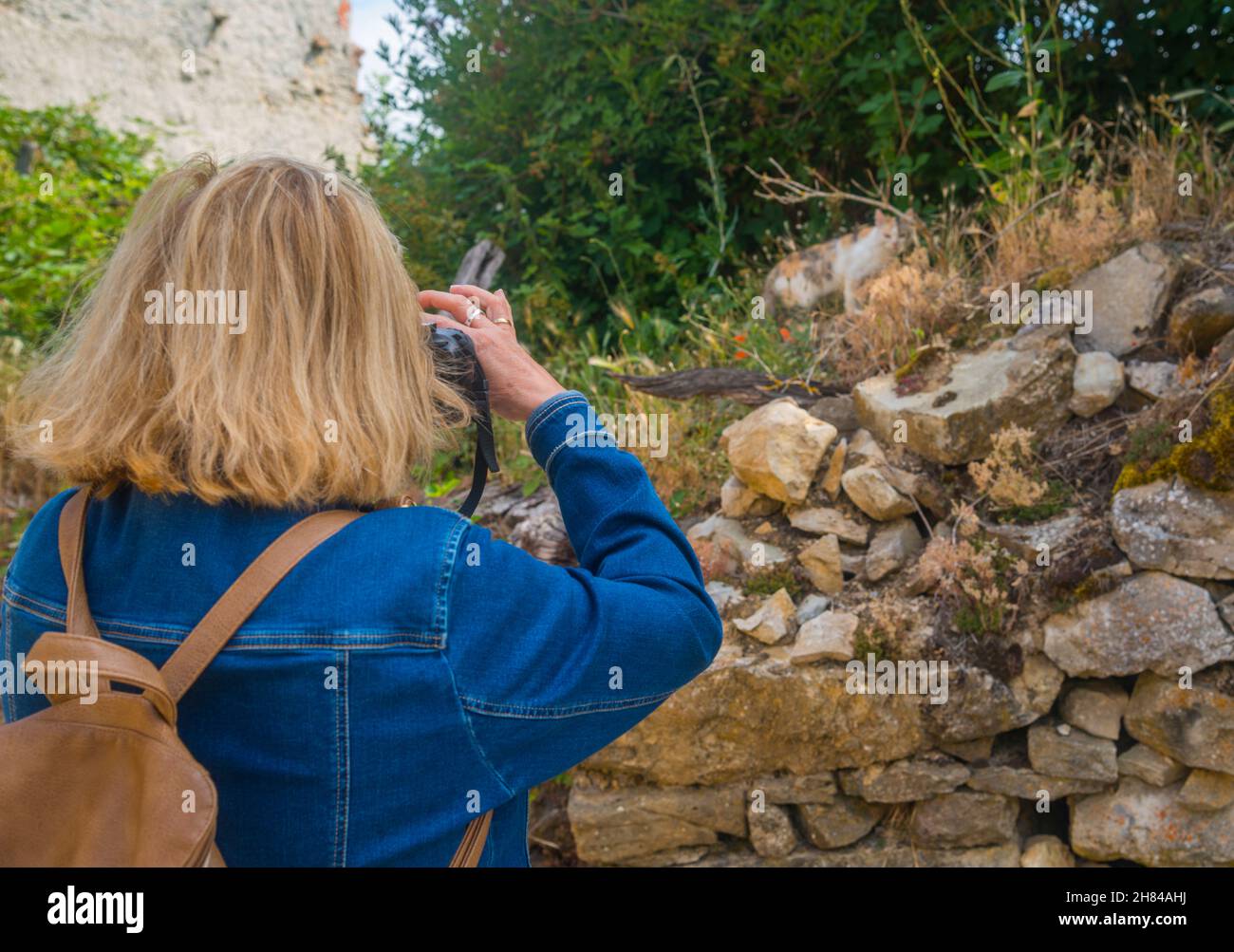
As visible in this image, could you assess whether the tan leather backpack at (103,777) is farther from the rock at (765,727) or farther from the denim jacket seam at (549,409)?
the rock at (765,727)

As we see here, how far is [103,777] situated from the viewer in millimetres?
1063

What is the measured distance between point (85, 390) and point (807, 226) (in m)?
4.05

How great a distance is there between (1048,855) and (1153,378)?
161cm

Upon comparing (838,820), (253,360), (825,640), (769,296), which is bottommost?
(838,820)

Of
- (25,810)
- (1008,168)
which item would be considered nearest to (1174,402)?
(1008,168)

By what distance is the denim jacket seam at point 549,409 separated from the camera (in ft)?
4.83

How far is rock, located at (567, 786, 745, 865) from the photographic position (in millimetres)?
2965

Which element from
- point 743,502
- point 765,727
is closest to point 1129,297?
point 743,502

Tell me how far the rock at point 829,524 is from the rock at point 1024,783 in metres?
0.82

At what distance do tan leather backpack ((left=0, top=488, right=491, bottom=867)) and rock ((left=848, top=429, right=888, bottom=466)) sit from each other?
2.60 metres

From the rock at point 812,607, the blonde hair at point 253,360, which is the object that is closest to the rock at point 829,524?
the rock at point 812,607

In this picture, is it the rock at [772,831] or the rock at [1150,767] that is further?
the rock at [772,831]

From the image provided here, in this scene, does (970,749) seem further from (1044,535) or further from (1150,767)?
(1044,535)

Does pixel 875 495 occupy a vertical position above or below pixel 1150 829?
above
